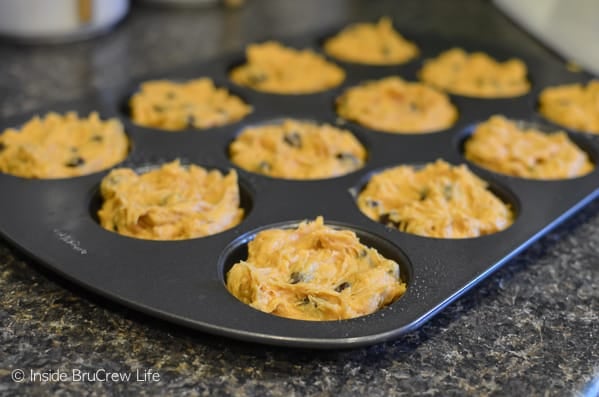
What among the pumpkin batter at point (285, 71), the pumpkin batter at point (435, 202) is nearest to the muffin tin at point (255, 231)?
the pumpkin batter at point (435, 202)

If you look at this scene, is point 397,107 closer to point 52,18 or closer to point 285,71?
point 285,71

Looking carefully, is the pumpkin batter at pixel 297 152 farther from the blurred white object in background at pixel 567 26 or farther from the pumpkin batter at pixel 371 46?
the blurred white object in background at pixel 567 26

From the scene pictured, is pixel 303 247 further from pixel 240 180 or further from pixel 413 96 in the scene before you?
pixel 413 96

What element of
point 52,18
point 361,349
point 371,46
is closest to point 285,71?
point 371,46

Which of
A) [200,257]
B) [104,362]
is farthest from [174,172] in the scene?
[104,362]

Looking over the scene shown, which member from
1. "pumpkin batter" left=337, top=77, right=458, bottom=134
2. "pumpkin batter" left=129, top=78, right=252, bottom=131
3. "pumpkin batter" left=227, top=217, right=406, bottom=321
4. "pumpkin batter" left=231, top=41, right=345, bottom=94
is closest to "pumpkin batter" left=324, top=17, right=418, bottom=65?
"pumpkin batter" left=231, top=41, right=345, bottom=94

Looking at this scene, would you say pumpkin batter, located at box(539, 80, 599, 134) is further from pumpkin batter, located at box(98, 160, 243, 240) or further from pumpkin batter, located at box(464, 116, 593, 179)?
pumpkin batter, located at box(98, 160, 243, 240)
